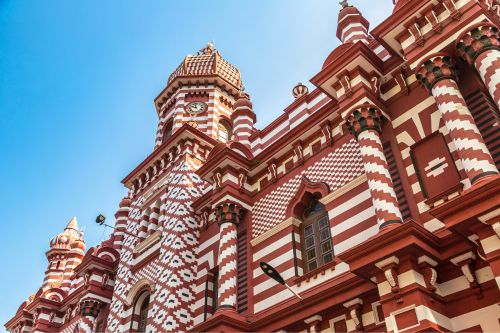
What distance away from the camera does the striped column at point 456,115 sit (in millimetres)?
9508

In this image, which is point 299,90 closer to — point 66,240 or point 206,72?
point 206,72

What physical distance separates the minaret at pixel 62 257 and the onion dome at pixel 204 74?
13485 mm

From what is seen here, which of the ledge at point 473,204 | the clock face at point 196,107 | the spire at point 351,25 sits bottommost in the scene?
the ledge at point 473,204

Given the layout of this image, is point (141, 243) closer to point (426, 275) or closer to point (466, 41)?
point (426, 275)

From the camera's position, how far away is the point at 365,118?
1266cm

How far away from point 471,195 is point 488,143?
2.34 meters

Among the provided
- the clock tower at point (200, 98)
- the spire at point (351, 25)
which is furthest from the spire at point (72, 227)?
the spire at point (351, 25)

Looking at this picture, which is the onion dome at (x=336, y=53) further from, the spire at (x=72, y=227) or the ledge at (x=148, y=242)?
the spire at (x=72, y=227)

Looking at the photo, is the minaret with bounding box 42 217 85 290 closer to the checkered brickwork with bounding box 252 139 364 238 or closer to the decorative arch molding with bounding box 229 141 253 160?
the decorative arch molding with bounding box 229 141 253 160

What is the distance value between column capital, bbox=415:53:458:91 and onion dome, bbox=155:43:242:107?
54.4ft

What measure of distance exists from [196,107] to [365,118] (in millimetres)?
14755

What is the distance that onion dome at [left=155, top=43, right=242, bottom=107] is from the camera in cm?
2709

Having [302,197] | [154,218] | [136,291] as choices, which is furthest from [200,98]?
[302,197]

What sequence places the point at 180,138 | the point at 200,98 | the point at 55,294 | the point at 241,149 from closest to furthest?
the point at 241,149 → the point at 180,138 → the point at 200,98 → the point at 55,294
